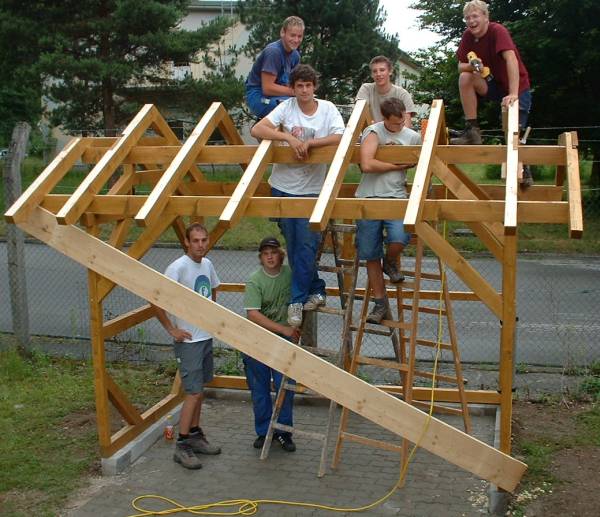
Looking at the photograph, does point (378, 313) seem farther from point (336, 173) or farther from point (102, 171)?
point (102, 171)

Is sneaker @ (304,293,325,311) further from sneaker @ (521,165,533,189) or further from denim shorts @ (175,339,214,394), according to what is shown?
sneaker @ (521,165,533,189)

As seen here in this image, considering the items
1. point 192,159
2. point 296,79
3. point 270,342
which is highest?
point 296,79

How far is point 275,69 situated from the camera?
21.7ft

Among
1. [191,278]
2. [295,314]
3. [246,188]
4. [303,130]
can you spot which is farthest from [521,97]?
[191,278]

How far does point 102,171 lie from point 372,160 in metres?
1.91

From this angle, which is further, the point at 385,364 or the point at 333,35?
the point at 333,35

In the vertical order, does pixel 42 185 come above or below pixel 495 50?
below

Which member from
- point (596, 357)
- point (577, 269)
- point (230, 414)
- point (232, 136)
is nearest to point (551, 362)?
point (596, 357)

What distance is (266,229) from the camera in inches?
680

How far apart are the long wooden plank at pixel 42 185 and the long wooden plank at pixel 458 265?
2.60 metres

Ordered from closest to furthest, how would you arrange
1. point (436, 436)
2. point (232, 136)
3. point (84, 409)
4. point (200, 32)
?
1. point (436, 436)
2. point (232, 136)
3. point (84, 409)
4. point (200, 32)

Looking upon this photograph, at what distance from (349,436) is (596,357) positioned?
4.01 m

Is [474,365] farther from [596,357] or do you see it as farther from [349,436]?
[349,436]

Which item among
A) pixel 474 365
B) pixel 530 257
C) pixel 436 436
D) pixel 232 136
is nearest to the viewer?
pixel 436 436
